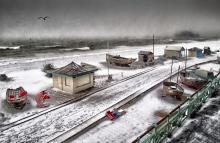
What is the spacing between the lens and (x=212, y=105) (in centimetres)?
1898

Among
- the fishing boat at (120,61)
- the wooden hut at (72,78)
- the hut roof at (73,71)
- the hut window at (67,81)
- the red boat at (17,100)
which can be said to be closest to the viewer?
the red boat at (17,100)

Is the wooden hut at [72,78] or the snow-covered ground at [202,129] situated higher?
the wooden hut at [72,78]

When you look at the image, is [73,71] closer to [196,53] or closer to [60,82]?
[60,82]

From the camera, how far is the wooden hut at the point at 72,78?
982 inches

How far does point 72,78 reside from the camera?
2478 centimetres

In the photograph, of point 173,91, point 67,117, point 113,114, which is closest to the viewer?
point 113,114

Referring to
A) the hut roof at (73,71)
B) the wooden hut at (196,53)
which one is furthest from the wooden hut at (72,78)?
the wooden hut at (196,53)

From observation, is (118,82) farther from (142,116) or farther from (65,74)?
(142,116)

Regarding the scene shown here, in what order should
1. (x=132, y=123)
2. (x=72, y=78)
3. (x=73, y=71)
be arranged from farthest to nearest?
1. (x=73, y=71)
2. (x=72, y=78)
3. (x=132, y=123)

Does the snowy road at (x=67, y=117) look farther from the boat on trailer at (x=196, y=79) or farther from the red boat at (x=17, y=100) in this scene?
the boat on trailer at (x=196, y=79)

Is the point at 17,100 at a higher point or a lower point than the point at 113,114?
higher

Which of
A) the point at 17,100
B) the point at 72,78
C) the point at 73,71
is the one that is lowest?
the point at 17,100

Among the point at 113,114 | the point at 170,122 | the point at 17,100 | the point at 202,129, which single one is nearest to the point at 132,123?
the point at 113,114

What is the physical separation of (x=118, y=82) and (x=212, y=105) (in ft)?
43.8
